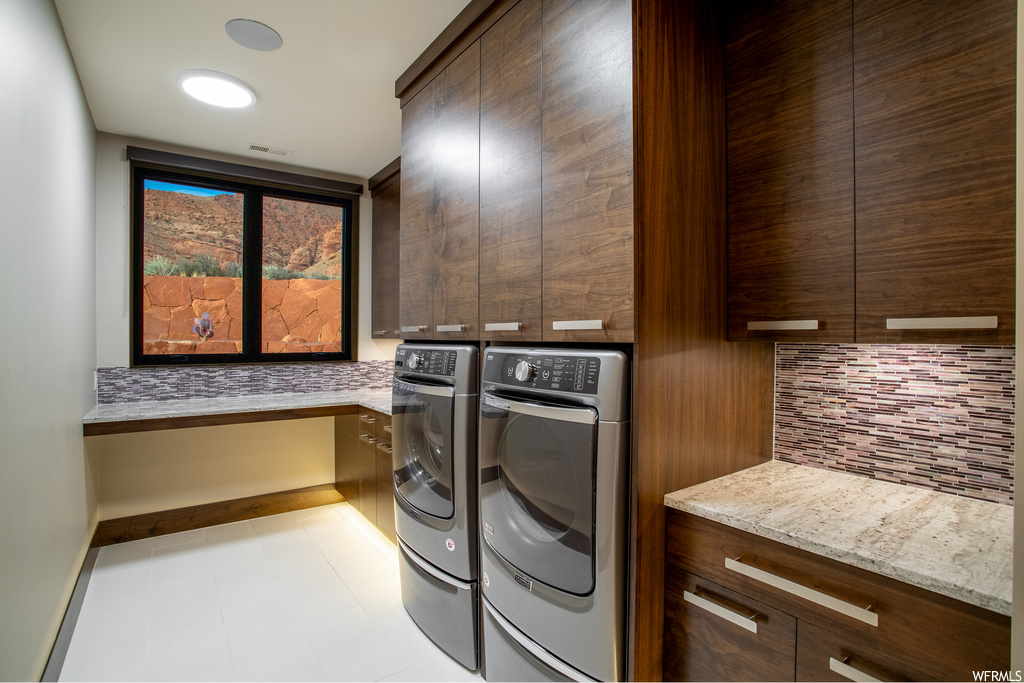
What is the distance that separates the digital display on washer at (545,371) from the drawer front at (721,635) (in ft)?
1.92

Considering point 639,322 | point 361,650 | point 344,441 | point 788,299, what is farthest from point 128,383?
point 788,299

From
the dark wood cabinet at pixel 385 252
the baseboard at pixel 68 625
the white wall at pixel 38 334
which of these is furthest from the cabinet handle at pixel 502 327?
the baseboard at pixel 68 625

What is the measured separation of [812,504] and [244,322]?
3599 mm

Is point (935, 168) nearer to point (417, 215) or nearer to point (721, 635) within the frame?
point (721, 635)

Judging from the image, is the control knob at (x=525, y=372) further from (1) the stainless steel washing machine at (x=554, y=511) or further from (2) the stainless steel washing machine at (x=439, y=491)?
(2) the stainless steel washing machine at (x=439, y=491)

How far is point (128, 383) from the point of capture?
10.7 ft

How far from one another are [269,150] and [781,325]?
3375mm

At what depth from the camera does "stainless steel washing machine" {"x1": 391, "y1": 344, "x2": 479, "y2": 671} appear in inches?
73.0

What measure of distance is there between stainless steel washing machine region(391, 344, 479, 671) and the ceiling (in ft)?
4.37

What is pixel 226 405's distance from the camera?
3.15 meters

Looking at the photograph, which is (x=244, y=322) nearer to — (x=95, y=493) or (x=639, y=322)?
(x=95, y=493)

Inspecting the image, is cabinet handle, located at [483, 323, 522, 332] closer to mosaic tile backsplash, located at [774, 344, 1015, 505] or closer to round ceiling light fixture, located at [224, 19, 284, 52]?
mosaic tile backsplash, located at [774, 344, 1015, 505]

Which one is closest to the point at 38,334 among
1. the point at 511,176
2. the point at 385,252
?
the point at 511,176

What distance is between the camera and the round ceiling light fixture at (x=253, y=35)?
2000mm
